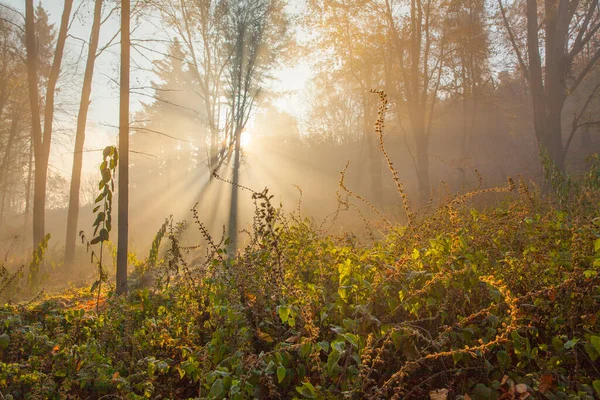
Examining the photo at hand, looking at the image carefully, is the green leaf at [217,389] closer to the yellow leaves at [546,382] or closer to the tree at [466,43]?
the yellow leaves at [546,382]

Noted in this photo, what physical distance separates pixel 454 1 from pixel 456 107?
16.9 metres

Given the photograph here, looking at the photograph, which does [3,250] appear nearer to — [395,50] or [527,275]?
[395,50]

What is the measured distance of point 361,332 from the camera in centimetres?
220

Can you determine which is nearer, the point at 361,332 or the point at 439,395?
the point at 439,395

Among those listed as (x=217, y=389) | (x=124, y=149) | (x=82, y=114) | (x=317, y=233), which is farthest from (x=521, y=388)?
(x=82, y=114)

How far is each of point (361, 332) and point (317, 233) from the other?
6.80 ft

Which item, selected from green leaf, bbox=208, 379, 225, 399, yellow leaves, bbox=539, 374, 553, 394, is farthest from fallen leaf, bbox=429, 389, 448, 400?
green leaf, bbox=208, 379, 225, 399

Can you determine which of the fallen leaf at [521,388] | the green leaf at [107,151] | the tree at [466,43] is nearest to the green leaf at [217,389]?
the fallen leaf at [521,388]

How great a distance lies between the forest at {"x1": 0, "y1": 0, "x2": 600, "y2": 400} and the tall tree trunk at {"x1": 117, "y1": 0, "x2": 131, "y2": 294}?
0.03 metres

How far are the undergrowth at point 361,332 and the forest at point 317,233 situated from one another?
0.02m

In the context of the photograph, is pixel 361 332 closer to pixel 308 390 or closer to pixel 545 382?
pixel 308 390

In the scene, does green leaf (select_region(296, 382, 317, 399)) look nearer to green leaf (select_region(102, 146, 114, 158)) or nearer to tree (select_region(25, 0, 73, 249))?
green leaf (select_region(102, 146, 114, 158))

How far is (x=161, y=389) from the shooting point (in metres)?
2.21

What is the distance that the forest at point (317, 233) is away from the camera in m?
1.97
